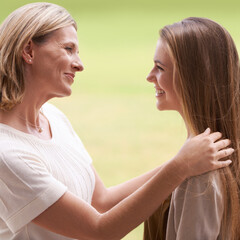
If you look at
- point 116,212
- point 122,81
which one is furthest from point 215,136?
point 122,81

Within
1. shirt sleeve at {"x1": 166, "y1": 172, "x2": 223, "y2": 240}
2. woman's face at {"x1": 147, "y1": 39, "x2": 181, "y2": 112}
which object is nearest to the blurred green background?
woman's face at {"x1": 147, "y1": 39, "x2": 181, "y2": 112}

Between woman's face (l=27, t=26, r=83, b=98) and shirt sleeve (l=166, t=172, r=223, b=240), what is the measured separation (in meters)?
0.40

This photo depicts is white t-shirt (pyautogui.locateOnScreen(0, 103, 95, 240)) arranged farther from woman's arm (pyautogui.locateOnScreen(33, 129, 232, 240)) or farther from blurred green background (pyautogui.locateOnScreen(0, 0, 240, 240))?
blurred green background (pyautogui.locateOnScreen(0, 0, 240, 240))

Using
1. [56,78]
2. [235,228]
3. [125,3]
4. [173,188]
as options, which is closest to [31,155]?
[56,78]

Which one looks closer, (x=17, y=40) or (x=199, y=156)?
(x=199, y=156)

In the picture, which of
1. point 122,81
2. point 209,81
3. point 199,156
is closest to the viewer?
point 199,156

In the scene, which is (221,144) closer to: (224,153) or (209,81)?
(224,153)

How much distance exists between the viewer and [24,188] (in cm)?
123

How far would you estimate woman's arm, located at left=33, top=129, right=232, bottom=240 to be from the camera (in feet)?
3.91

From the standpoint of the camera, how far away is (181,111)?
134 centimetres

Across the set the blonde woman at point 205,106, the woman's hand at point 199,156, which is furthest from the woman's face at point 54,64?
the woman's hand at point 199,156

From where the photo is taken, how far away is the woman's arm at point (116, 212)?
1.19m

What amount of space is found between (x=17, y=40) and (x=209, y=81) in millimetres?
479

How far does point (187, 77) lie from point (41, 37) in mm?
376
